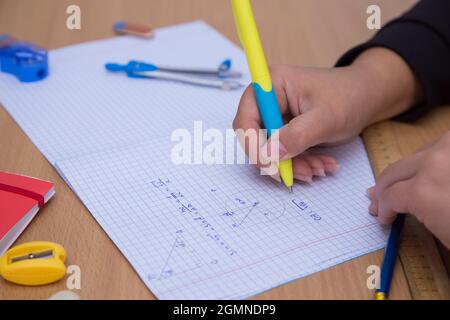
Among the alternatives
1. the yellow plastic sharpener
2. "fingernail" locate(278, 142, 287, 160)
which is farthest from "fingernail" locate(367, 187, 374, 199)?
the yellow plastic sharpener

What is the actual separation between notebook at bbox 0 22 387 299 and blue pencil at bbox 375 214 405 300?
0.05 feet

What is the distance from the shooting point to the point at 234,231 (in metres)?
0.59

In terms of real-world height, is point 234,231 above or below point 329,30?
below

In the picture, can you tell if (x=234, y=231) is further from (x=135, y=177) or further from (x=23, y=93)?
(x=23, y=93)

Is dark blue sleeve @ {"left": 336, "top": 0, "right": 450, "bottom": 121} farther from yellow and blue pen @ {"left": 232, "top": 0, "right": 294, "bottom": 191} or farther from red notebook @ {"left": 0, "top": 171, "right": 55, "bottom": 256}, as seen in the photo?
red notebook @ {"left": 0, "top": 171, "right": 55, "bottom": 256}

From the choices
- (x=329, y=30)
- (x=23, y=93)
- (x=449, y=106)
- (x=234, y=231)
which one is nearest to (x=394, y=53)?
(x=449, y=106)

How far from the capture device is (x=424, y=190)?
0.55 m

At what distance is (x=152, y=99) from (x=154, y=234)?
0.98 ft

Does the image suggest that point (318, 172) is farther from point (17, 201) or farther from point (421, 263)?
point (17, 201)

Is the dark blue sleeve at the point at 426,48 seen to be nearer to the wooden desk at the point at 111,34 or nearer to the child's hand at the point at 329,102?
the child's hand at the point at 329,102

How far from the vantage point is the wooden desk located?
0.53 metres

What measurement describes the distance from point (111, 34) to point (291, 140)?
1.69 feet

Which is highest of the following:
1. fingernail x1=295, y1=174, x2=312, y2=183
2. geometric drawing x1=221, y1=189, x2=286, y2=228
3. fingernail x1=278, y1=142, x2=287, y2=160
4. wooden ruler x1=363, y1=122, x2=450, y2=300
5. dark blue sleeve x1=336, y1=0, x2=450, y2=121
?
dark blue sleeve x1=336, y1=0, x2=450, y2=121

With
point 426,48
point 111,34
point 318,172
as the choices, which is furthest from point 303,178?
point 111,34
